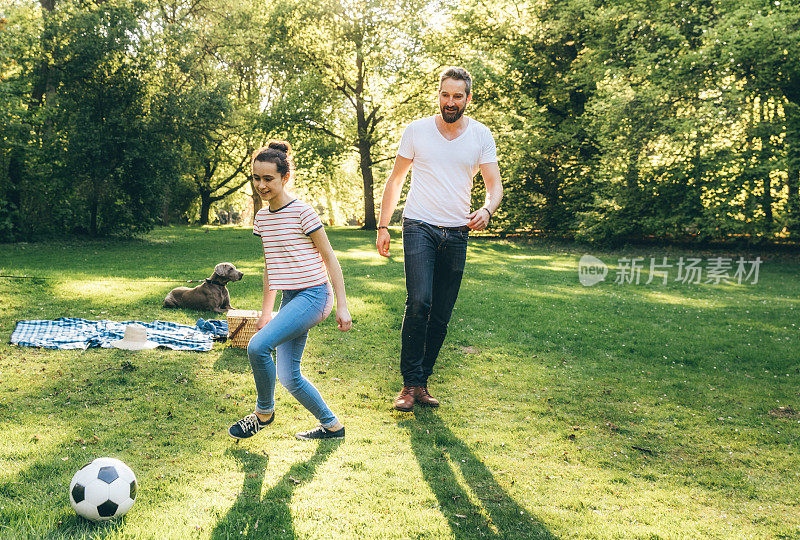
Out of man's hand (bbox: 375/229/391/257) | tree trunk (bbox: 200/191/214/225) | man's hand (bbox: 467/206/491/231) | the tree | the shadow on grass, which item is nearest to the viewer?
man's hand (bbox: 467/206/491/231)

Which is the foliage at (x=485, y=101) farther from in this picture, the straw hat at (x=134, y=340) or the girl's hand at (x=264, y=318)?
the girl's hand at (x=264, y=318)

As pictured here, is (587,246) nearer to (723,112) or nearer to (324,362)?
(723,112)

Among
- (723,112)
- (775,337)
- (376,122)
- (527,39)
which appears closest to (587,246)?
(723,112)

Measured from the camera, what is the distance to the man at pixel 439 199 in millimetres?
4477

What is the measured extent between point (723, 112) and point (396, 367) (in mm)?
17095

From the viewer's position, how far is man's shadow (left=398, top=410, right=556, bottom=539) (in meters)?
3.06

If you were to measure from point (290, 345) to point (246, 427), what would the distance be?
689mm

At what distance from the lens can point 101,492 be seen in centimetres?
287

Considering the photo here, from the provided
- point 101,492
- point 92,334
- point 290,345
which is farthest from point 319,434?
point 92,334

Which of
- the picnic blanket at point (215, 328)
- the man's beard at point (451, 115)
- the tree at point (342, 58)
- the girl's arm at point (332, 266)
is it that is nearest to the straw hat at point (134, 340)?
the picnic blanket at point (215, 328)

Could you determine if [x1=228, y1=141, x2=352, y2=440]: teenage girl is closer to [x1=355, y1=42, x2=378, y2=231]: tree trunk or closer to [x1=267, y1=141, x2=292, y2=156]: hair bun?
[x1=267, y1=141, x2=292, y2=156]: hair bun

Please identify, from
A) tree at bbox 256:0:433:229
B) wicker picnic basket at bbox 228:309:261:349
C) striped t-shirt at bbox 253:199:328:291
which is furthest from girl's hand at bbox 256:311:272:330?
tree at bbox 256:0:433:229

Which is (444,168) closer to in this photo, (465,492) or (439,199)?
(439,199)

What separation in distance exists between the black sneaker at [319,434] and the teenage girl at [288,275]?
0.96 feet
